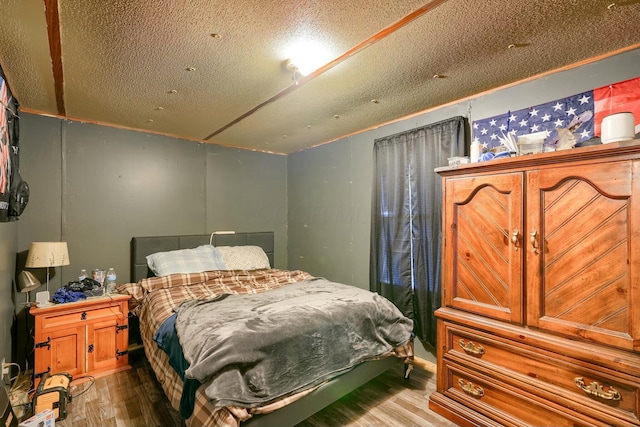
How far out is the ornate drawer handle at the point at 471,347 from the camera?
75.7 inches

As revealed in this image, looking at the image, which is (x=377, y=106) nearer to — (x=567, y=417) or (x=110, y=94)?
(x=110, y=94)

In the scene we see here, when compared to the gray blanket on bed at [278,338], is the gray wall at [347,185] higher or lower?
higher

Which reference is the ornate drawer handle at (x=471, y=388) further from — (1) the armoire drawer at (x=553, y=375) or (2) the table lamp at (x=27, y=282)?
(2) the table lamp at (x=27, y=282)

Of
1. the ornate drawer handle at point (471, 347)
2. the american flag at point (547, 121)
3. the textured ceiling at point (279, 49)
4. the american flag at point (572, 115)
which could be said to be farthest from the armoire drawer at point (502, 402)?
the textured ceiling at point (279, 49)

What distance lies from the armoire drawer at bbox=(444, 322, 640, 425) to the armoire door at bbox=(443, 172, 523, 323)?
184 mm

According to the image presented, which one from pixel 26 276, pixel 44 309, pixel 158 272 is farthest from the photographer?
pixel 158 272

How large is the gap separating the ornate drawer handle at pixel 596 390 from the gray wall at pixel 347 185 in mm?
1478

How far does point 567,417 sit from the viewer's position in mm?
1548

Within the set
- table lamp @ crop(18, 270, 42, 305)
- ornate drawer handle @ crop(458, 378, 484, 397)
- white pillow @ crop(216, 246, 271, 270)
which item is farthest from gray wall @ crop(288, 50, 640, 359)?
table lamp @ crop(18, 270, 42, 305)

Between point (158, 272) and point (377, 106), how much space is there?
273 centimetres

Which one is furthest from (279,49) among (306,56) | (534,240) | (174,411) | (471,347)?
(174,411)

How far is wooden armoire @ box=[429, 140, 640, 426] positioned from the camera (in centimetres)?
142

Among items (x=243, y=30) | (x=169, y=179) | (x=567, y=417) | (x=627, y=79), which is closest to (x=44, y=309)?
(x=169, y=179)

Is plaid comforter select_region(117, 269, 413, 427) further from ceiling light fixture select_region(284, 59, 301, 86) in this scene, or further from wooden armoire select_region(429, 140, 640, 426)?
ceiling light fixture select_region(284, 59, 301, 86)
